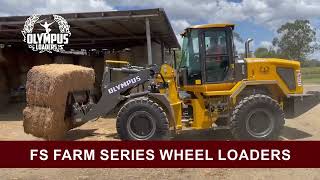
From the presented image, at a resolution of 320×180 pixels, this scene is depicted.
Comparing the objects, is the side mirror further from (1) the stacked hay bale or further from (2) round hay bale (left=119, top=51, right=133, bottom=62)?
(2) round hay bale (left=119, top=51, right=133, bottom=62)

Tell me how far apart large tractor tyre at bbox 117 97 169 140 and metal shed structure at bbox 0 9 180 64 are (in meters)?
5.48

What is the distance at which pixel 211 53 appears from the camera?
10.7 metres

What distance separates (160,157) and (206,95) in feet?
10.8

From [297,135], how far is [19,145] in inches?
265

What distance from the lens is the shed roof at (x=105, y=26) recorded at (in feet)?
50.3

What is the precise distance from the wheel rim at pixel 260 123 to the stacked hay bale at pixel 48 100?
4.21 m

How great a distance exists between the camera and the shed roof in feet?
50.3

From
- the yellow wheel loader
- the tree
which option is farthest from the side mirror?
the tree

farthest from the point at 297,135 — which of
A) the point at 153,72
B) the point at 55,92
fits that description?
the point at 55,92

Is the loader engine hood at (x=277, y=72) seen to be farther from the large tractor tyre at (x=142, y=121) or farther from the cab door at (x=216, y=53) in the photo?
the large tractor tyre at (x=142, y=121)

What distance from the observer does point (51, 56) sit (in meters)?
22.2

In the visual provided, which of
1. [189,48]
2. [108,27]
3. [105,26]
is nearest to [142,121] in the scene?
[189,48]

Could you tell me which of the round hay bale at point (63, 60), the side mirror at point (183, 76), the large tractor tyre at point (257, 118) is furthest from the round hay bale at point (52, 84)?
the round hay bale at point (63, 60)

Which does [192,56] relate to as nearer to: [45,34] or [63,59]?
[45,34]
